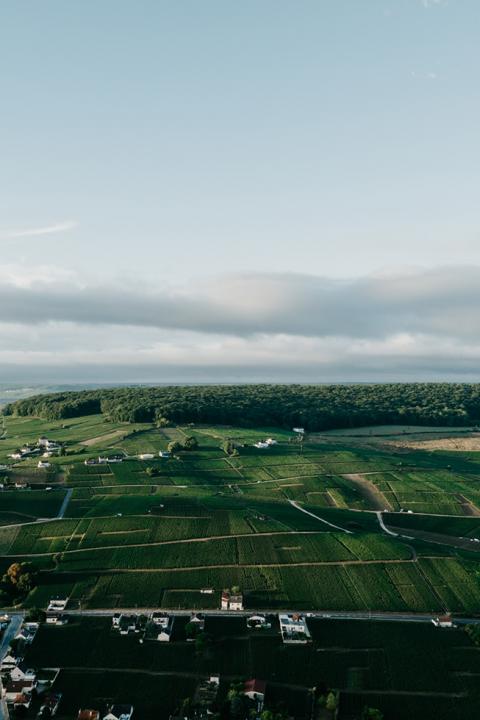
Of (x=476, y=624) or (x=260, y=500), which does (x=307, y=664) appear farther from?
(x=260, y=500)

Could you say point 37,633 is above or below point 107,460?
below

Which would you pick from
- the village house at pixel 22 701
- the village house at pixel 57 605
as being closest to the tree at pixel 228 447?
the village house at pixel 57 605

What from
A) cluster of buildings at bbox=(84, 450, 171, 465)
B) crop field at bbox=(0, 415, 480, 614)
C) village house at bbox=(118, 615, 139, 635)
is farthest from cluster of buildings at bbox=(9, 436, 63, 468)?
village house at bbox=(118, 615, 139, 635)

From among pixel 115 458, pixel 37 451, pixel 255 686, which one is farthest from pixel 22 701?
pixel 37 451

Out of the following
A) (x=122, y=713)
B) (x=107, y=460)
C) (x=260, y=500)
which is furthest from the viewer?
(x=107, y=460)

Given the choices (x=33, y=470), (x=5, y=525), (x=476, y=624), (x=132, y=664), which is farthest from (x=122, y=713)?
(x=33, y=470)

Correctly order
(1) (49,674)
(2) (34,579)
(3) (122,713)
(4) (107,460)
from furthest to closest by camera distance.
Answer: (4) (107,460), (2) (34,579), (1) (49,674), (3) (122,713)

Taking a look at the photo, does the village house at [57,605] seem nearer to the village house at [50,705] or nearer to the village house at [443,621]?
the village house at [50,705]
